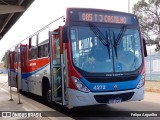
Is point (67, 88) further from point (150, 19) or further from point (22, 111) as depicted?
point (150, 19)

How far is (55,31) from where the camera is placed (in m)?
10.8

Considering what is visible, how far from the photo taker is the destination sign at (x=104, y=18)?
9.86 metres

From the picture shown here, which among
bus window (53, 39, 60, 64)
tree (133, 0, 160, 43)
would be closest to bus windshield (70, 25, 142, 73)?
bus window (53, 39, 60, 64)

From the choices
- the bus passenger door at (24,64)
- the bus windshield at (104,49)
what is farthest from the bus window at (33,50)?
the bus windshield at (104,49)

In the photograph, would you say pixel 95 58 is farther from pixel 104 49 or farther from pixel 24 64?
pixel 24 64

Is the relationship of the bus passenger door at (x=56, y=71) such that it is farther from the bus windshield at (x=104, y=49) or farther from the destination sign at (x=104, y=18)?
the destination sign at (x=104, y=18)

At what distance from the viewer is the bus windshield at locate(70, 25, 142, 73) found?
31.2 feet

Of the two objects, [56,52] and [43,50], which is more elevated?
[43,50]

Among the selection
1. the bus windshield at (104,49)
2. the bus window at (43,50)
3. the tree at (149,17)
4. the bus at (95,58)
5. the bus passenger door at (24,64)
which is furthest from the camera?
the tree at (149,17)

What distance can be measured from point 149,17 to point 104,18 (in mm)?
19861

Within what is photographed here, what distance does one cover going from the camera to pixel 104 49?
384 inches

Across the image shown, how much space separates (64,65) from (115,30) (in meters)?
1.91

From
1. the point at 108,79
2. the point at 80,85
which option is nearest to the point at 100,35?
the point at 108,79

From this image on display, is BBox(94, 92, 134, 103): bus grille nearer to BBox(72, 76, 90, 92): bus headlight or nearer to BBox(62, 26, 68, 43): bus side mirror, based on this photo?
BBox(72, 76, 90, 92): bus headlight
